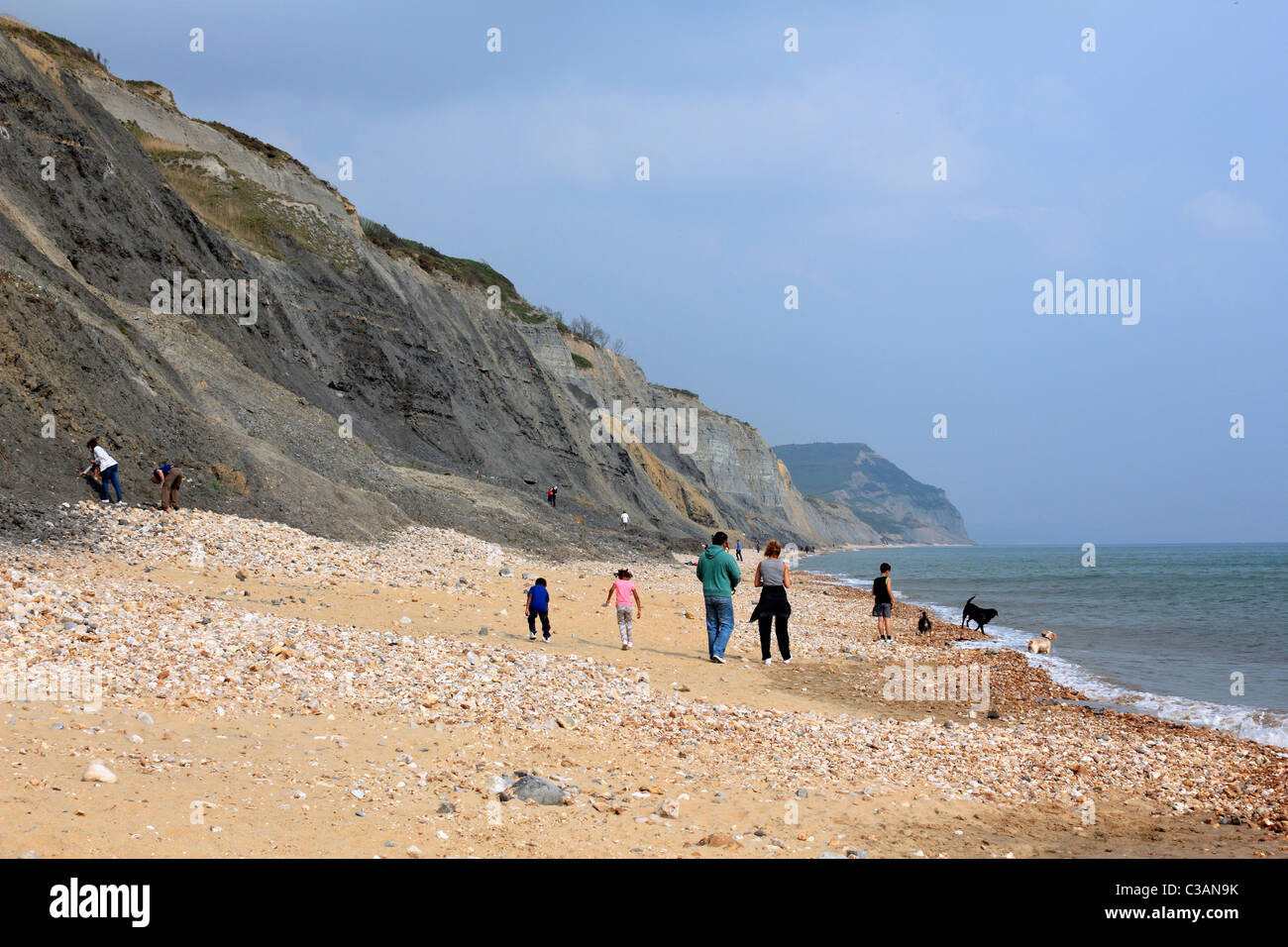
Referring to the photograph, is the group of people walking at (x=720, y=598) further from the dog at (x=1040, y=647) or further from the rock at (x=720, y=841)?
the dog at (x=1040, y=647)

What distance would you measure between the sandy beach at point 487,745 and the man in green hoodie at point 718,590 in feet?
1.32

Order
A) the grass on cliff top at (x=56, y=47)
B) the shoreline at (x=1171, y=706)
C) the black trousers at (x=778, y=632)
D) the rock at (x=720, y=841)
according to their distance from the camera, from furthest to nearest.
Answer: the grass on cliff top at (x=56, y=47), the black trousers at (x=778, y=632), the shoreline at (x=1171, y=706), the rock at (x=720, y=841)

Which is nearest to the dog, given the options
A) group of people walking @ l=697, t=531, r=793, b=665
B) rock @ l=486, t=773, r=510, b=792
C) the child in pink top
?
group of people walking @ l=697, t=531, r=793, b=665

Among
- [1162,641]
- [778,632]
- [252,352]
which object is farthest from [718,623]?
[252,352]

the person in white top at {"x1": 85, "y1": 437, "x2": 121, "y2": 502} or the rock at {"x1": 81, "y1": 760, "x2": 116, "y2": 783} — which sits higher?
the person in white top at {"x1": 85, "y1": 437, "x2": 121, "y2": 502}

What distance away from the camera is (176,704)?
725cm

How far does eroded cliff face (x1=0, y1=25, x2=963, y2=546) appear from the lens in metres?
17.2

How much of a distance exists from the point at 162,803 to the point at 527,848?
2.12 m

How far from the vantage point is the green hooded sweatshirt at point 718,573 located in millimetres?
12391

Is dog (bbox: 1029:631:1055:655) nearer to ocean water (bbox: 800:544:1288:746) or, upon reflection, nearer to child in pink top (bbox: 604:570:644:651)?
ocean water (bbox: 800:544:1288:746)

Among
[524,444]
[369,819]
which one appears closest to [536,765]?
[369,819]

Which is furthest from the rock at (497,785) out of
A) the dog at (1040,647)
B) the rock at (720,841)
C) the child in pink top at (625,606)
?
the dog at (1040,647)

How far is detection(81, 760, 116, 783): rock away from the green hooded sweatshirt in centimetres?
799

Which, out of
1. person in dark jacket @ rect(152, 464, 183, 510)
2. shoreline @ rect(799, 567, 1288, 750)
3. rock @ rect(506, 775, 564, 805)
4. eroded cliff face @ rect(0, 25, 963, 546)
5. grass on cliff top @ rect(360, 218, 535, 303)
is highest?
grass on cliff top @ rect(360, 218, 535, 303)
